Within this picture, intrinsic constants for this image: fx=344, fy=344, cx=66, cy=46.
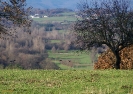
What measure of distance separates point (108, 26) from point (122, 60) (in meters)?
3.92

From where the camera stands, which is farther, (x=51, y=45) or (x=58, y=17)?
(x=58, y=17)

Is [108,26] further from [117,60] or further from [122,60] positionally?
[122,60]

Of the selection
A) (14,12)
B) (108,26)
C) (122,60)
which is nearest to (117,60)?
(122,60)

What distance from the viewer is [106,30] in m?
25.7

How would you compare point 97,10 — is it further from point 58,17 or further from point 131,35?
point 58,17

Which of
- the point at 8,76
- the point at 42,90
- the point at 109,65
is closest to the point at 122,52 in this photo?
the point at 109,65

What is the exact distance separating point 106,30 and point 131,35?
6.14ft

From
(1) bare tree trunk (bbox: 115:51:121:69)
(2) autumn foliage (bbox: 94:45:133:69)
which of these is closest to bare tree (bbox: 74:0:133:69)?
(1) bare tree trunk (bbox: 115:51:121:69)

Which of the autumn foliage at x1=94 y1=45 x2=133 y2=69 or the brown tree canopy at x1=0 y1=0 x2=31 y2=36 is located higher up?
the brown tree canopy at x1=0 y1=0 x2=31 y2=36

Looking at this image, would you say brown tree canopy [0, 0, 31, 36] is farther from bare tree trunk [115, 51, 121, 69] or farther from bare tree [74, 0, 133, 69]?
bare tree trunk [115, 51, 121, 69]

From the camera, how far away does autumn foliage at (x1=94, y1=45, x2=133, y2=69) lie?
2781cm

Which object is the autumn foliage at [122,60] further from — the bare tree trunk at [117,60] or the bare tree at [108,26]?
the bare tree at [108,26]

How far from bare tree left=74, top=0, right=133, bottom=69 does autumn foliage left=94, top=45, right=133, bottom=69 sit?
143 centimetres

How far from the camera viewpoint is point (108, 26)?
2562 cm
